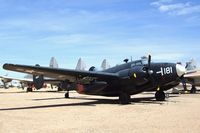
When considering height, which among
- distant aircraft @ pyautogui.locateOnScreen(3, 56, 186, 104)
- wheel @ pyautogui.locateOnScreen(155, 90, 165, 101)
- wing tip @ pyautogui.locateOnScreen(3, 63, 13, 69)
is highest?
wing tip @ pyautogui.locateOnScreen(3, 63, 13, 69)

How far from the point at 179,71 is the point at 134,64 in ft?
10.5

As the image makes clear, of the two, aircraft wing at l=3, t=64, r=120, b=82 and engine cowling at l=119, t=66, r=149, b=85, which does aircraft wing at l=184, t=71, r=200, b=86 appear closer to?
engine cowling at l=119, t=66, r=149, b=85

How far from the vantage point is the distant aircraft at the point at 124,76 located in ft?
68.0

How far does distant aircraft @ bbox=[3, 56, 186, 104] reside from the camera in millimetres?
20734

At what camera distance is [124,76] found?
2142cm

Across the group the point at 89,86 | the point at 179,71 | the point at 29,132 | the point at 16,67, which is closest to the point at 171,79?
the point at 179,71

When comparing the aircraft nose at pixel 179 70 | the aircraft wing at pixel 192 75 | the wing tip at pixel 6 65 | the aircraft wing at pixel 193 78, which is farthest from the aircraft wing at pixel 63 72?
the aircraft wing at pixel 192 75

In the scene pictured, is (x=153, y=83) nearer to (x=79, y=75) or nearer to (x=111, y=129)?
(x=79, y=75)

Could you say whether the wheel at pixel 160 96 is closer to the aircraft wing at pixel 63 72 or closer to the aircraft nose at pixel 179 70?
the aircraft nose at pixel 179 70

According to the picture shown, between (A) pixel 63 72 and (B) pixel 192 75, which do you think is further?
(B) pixel 192 75

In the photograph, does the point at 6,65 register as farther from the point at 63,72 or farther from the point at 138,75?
the point at 138,75

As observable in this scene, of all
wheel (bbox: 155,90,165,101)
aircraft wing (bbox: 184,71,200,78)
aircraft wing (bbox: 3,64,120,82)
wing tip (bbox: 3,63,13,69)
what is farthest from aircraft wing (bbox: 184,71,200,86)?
wing tip (bbox: 3,63,13,69)

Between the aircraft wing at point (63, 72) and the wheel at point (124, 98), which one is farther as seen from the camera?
the wheel at point (124, 98)

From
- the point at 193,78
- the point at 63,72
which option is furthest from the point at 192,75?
the point at 63,72
